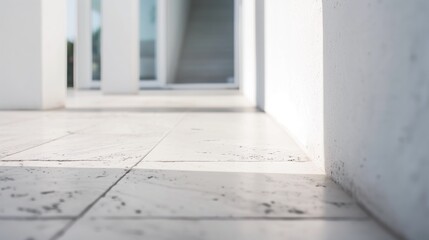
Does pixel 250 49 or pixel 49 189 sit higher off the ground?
pixel 250 49

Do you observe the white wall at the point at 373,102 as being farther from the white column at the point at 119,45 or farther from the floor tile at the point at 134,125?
the white column at the point at 119,45

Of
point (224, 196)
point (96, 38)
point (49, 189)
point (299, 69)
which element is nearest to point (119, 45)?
point (96, 38)

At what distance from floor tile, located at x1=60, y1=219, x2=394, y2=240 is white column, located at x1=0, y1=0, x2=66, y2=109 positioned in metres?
3.63

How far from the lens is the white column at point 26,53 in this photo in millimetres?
4184

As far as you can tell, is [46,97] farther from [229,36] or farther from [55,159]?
[229,36]

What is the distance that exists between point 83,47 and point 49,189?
1119cm

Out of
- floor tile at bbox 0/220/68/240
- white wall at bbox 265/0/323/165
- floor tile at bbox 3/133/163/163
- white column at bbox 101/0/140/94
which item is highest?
white column at bbox 101/0/140/94

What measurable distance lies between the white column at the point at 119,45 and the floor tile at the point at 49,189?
22.0 ft

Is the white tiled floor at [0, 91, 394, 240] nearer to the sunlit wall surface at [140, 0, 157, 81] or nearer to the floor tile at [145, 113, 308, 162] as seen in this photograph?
the floor tile at [145, 113, 308, 162]

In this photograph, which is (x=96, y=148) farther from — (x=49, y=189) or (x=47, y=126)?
(x=47, y=126)

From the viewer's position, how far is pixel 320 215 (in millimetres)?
1056

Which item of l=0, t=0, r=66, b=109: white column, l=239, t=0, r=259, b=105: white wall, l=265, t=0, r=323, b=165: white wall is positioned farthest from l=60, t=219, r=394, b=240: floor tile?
l=239, t=0, r=259, b=105: white wall

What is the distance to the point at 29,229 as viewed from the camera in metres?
0.94

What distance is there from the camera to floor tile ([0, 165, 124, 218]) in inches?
42.8
